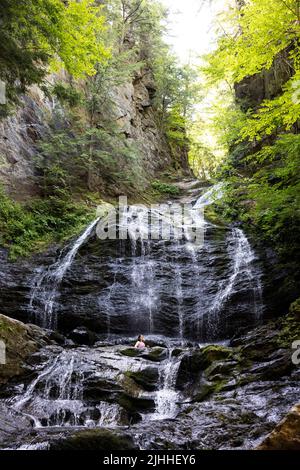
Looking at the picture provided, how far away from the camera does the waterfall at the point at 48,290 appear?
11.4 m

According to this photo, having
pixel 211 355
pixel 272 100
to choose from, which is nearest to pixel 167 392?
pixel 211 355

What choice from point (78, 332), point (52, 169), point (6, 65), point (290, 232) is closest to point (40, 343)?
point (78, 332)

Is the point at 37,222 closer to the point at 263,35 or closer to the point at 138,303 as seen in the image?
the point at 138,303

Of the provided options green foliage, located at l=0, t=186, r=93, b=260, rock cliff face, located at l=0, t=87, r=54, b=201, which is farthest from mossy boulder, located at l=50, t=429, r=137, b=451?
rock cliff face, located at l=0, t=87, r=54, b=201

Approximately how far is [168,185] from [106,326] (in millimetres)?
15279

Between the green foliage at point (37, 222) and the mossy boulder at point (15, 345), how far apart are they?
473 centimetres

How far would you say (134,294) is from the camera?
1224cm

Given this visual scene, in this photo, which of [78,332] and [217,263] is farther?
[217,263]

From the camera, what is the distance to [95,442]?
4.74m

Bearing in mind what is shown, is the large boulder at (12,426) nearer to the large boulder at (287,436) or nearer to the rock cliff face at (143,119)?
the large boulder at (287,436)

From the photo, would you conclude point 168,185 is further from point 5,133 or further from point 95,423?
point 95,423

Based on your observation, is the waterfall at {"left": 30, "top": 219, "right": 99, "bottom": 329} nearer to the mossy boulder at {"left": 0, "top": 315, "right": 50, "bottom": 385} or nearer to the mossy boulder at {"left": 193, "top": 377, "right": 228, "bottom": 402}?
the mossy boulder at {"left": 0, "top": 315, "right": 50, "bottom": 385}

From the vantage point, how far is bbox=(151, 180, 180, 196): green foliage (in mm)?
24406

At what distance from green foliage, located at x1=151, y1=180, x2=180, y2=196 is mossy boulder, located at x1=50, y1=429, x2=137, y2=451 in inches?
793
